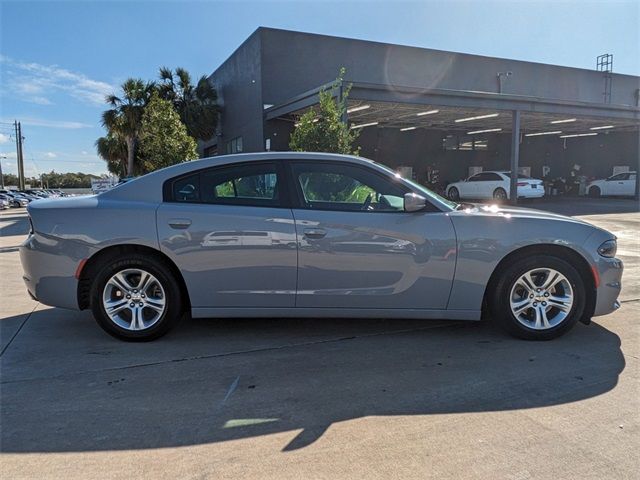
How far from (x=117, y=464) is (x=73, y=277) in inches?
82.4

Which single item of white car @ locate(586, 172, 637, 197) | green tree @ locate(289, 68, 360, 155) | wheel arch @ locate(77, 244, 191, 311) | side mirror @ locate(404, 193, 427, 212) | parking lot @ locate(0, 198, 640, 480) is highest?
green tree @ locate(289, 68, 360, 155)

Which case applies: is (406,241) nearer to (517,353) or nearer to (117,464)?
(517,353)

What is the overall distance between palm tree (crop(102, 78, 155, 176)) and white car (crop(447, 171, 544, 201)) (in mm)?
18831

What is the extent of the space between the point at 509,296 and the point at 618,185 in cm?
2713

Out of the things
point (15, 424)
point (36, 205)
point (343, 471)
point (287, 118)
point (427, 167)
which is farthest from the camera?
point (427, 167)

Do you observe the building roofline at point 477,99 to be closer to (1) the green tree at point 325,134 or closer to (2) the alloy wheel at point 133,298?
(1) the green tree at point 325,134

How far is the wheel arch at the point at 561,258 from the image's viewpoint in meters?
4.15

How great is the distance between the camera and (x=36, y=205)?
427cm

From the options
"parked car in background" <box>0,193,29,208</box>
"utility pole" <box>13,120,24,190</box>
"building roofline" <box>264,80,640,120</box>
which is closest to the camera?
"building roofline" <box>264,80,640,120</box>

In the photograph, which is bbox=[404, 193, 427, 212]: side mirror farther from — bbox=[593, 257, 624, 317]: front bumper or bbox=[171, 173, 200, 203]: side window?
bbox=[171, 173, 200, 203]: side window

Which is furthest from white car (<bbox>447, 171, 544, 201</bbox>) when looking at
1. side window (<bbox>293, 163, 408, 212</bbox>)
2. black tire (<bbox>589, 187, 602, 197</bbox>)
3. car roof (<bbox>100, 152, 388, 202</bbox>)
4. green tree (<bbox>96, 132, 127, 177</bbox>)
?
green tree (<bbox>96, 132, 127, 177</bbox>)

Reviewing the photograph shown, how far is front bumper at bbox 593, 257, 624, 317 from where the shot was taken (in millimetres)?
4156

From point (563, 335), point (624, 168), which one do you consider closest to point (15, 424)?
point (563, 335)

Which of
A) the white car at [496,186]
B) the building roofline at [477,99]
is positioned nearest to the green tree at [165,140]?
the building roofline at [477,99]
